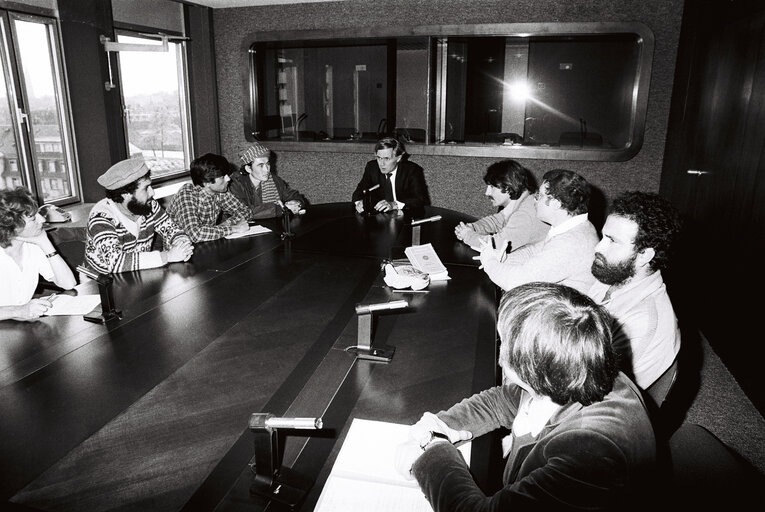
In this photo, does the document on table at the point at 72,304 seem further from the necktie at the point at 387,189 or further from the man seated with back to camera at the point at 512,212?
the necktie at the point at 387,189

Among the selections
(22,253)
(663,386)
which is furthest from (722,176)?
(22,253)

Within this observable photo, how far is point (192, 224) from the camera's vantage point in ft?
10.2

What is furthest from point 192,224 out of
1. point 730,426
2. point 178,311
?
point 730,426

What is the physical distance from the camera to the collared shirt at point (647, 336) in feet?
A: 5.25

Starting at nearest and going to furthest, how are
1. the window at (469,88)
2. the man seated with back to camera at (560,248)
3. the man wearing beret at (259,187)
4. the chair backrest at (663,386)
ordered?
the chair backrest at (663,386) < the man seated with back to camera at (560,248) < the man wearing beret at (259,187) < the window at (469,88)

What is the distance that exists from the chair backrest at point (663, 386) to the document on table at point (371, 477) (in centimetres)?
68

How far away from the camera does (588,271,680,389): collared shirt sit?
63.0 inches

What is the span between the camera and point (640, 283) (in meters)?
1.76

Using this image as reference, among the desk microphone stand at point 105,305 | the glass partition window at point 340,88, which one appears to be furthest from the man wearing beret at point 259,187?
the glass partition window at point 340,88

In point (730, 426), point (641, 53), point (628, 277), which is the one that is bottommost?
point (730, 426)

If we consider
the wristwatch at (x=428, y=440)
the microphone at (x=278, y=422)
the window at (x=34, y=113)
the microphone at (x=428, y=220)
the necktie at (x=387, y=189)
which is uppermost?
the window at (x=34, y=113)

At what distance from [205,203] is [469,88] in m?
3.92

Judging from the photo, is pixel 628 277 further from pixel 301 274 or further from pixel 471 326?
pixel 301 274

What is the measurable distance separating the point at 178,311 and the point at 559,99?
678 cm
